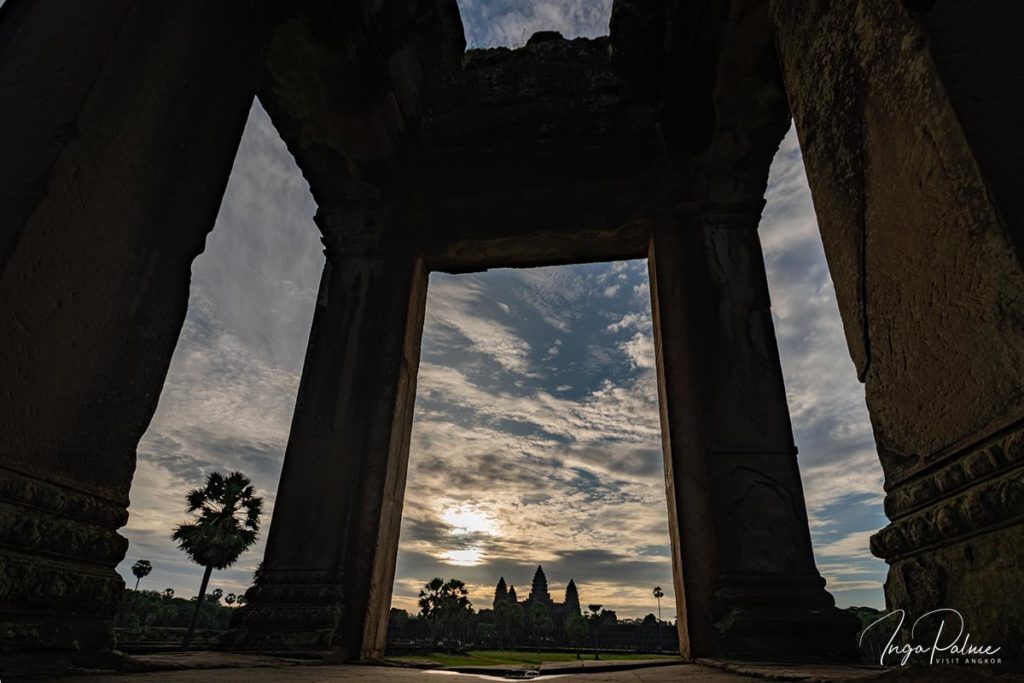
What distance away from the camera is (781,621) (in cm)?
346

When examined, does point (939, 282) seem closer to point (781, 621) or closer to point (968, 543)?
point (968, 543)

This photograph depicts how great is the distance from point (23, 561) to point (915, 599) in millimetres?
2586

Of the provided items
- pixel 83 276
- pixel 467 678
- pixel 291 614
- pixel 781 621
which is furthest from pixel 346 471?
pixel 781 621

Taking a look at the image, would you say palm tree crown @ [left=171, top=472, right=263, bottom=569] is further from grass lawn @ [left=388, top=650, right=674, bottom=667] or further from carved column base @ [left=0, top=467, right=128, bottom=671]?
carved column base @ [left=0, top=467, right=128, bottom=671]

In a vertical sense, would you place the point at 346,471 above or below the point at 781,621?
above

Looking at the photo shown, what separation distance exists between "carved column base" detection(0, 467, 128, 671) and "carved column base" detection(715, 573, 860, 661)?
3.43m

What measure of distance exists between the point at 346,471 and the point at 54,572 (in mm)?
2853

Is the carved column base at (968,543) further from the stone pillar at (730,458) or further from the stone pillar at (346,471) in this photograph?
the stone pillar at (346,471)

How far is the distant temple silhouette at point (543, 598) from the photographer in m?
74.9

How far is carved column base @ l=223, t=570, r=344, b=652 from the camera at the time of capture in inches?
151

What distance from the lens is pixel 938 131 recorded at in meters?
1.44

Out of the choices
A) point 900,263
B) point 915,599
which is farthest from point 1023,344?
point 915,599

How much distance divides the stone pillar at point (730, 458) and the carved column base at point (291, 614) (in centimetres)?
261

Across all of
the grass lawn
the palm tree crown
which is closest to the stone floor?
the grass lawn
